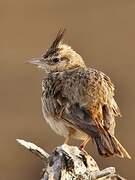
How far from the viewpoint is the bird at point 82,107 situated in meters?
7.12

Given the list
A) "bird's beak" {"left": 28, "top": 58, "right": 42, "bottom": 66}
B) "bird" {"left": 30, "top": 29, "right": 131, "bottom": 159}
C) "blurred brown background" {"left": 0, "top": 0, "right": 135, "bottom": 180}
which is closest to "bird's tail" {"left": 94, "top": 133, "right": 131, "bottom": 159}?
"bird" {"left": 30, "top": 29, "right": 131, "bottom": 159}

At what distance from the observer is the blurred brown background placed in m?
12.7

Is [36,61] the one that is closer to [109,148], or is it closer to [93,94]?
[93,94]

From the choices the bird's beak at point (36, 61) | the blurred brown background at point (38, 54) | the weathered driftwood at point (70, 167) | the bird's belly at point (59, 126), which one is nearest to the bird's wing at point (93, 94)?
the bird's belly at point (59, 126)

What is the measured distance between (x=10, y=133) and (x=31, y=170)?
49cm

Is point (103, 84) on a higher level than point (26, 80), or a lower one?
lower

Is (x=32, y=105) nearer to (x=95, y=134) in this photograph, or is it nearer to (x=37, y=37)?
(x=37, y=37)

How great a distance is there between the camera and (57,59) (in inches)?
326

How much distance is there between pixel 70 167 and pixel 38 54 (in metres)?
6.63

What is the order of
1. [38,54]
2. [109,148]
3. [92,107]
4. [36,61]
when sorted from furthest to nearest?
[38,54] → [36,61] → [92,107] → [109,148]

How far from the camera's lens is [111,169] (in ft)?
19.4

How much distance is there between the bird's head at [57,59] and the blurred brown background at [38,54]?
13.4ft

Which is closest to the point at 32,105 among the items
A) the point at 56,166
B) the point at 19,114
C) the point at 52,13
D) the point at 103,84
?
the point at 19,114

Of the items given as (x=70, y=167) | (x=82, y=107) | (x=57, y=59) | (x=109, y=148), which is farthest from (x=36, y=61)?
(x=70, y=167)
